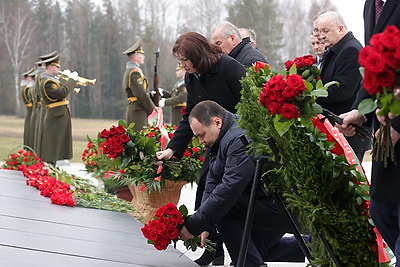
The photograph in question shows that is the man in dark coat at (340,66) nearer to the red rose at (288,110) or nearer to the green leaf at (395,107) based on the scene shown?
the red rose at (288,110)

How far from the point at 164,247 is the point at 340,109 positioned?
1.74 m

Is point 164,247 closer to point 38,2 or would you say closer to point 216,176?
point 216,176

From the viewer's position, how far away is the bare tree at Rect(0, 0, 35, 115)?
24.3 metres

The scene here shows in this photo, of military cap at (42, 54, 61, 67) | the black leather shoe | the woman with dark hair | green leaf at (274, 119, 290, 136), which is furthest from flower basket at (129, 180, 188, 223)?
military cap at (42, 54, 61, 67)

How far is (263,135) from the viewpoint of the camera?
9.65ft

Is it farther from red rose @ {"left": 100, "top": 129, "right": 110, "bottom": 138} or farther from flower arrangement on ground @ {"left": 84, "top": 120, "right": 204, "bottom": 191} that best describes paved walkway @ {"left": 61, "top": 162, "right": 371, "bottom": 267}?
red rose @ {"left": 100, "top": 129, "right": 110, "bottom": 138}

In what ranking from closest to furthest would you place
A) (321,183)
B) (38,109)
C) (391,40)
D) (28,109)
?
1. (391,40)
2. (321,183)
3. (38,109)
4. (28,109)

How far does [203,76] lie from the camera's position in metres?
4.73

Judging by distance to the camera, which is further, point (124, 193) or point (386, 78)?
point (124, 193)

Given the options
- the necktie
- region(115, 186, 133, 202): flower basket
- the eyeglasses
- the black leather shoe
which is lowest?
region(115, 186, 133, 202): flower basket

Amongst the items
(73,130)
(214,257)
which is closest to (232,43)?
(214,257)

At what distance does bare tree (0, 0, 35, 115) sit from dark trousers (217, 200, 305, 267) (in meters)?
20.8

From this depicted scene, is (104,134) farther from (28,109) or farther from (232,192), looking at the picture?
(28,109)

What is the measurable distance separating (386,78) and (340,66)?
2.85 m
